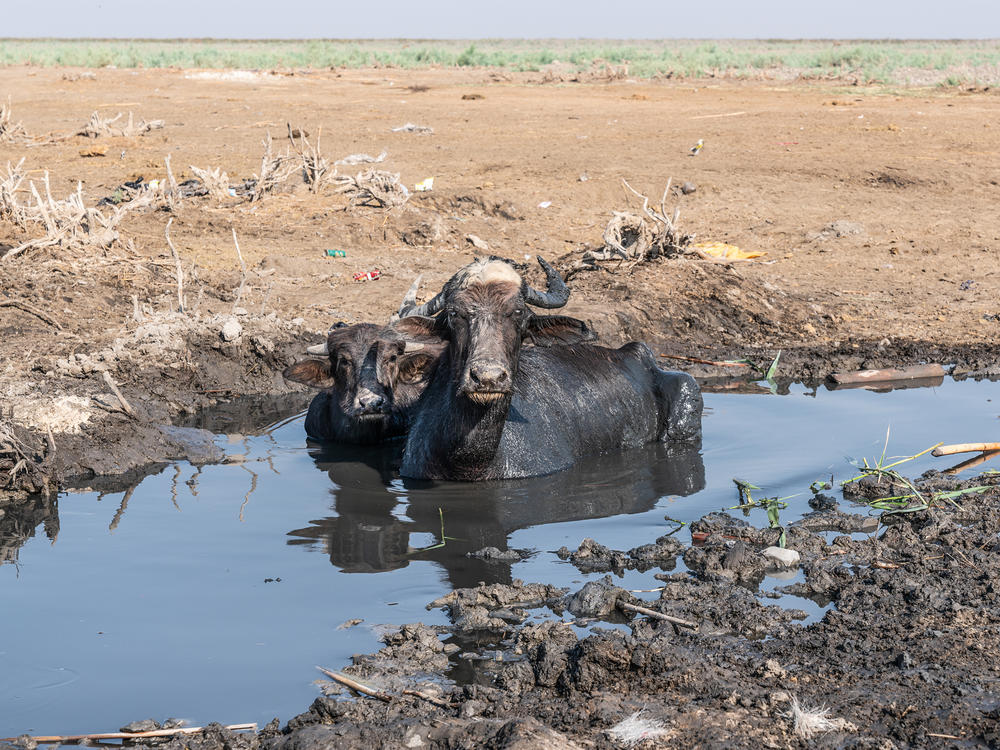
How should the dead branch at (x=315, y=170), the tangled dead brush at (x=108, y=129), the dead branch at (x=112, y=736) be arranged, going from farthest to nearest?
the tangled dead brush at (x=108, y=129)
the dead branch at (x=315, y=170)
the dead branch at (x=112, y=736)

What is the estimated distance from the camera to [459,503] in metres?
7.60

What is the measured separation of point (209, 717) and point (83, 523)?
9.84ft

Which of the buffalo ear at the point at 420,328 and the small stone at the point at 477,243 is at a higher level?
the buffalo ear at the point at 420,328

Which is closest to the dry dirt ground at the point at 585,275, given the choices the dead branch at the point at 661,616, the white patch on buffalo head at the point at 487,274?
the dead branch at the point at 661,616

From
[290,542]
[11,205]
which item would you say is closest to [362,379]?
[290,542]

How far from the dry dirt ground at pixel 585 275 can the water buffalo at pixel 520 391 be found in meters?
1.77

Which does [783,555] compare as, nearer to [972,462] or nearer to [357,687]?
[357,687]

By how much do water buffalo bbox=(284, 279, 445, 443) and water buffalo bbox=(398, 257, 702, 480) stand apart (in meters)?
0.41

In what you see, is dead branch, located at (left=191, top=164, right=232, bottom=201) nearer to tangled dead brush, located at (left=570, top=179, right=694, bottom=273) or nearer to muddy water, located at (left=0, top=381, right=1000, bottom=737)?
tangled dead brush, located at (left=570, top=179, right=694, bottom=273)

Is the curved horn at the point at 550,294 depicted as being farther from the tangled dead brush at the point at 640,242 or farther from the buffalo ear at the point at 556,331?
the tangled dead brush at the point at 640,242

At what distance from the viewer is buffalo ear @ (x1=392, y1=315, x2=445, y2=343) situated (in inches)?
297

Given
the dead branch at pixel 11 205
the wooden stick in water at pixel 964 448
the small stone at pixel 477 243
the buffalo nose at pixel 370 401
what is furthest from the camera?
the small stone at pixel 477 243

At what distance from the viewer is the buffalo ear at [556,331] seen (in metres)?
7.79

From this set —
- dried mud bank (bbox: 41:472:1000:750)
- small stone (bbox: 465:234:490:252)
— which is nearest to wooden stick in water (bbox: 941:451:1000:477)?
dried mud bank (bbox: 41:472:1000:750)
